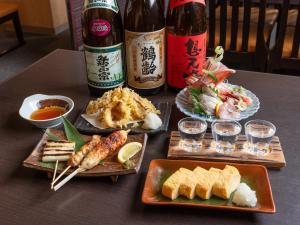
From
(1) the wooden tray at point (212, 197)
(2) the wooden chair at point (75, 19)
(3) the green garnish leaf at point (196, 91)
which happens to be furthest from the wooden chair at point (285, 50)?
(1) the wooden tray at point (212, 197)

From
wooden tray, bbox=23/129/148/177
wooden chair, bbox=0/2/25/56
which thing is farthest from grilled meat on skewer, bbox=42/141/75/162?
wooden chair, bbox=0/2/25/56

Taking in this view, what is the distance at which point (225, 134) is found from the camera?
0.79 m

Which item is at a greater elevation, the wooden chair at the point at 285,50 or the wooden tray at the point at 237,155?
the wooden tray at the point at 237,155

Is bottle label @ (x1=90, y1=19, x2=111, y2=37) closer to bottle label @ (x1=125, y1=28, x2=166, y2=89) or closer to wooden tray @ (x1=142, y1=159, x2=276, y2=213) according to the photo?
bottle label @ (x1=125, y1=28, x2=166, y2=89)

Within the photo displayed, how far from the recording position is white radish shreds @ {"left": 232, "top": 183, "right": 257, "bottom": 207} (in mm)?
631

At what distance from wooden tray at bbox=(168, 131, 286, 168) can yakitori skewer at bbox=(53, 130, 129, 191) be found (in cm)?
11

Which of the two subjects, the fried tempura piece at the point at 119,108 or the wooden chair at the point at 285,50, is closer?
the fried tempura piece at the point at 119,108

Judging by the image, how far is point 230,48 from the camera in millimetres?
1876

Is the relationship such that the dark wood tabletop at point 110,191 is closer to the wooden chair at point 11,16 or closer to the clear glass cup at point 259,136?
the clear glass cup at point 259,136

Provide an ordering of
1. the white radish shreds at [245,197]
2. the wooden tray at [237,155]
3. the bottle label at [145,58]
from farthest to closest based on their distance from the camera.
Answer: the bottle label at [145,58] → the wooden tray at [237,155] → the white radish shreds at [245,197]

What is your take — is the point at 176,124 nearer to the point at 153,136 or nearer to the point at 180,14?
the point at 153,136

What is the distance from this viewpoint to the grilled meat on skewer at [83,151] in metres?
0.73

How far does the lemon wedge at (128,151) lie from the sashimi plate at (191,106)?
18cm

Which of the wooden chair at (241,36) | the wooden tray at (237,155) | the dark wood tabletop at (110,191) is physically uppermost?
the wooden tray at (237,155)
